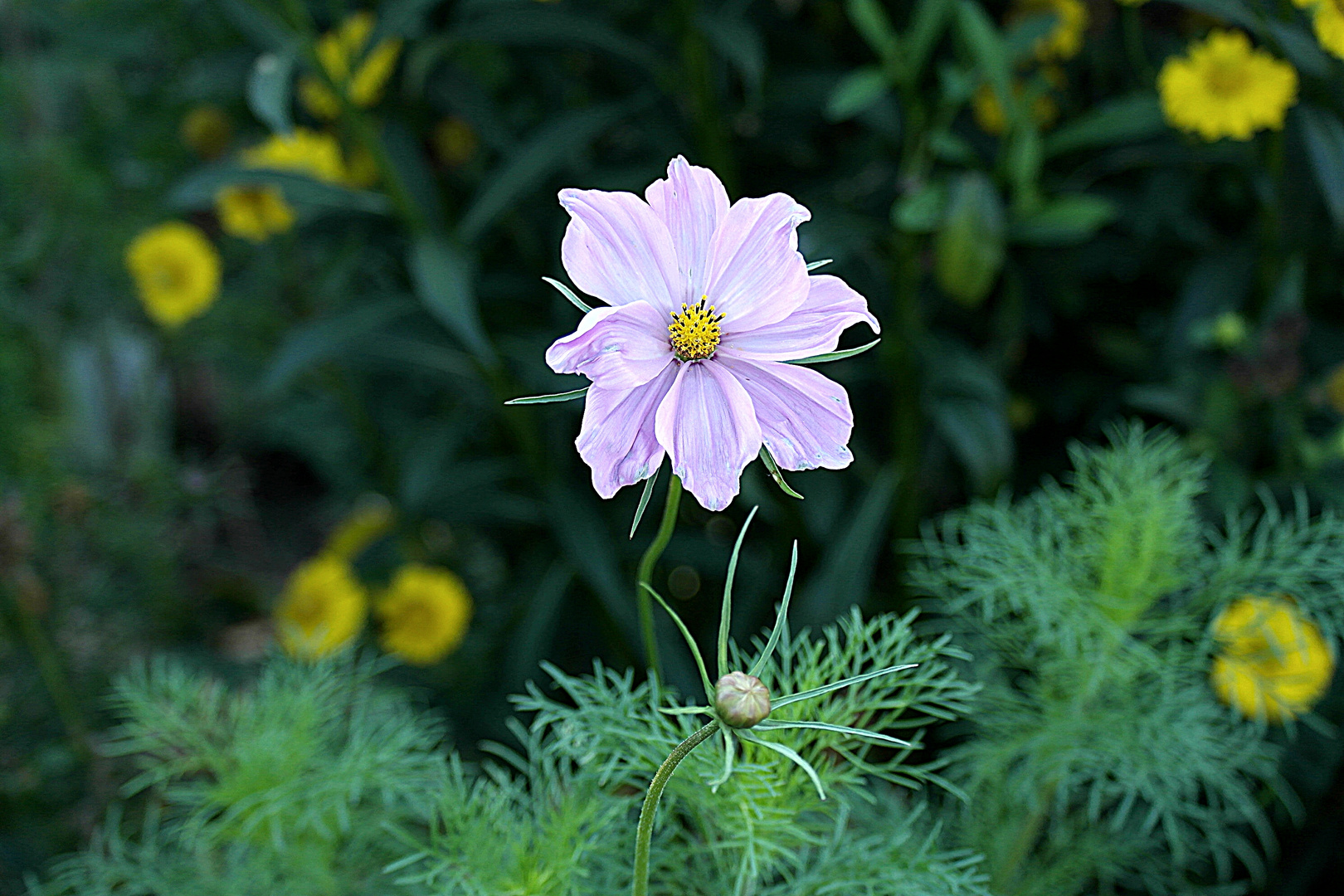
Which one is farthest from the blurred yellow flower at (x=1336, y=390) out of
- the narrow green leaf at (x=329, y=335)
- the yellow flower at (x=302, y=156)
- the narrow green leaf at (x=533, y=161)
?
the yellow flower at (x=302, y=156)

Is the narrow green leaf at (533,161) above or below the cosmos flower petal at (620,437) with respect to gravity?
above

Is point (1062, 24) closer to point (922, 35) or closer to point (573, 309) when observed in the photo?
point (922, 35)

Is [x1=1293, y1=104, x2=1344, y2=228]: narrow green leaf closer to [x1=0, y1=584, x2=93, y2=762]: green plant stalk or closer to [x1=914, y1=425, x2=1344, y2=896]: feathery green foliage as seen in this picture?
[x1=914, y1=425, x2=1344, y2=896]: feathery green foliage

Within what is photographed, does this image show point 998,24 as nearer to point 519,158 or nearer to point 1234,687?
point 519,158

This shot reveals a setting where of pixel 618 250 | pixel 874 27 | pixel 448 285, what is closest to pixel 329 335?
pixel 448 285

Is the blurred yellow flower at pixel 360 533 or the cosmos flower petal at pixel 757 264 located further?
the blurred yellow flower at pixel 360 533

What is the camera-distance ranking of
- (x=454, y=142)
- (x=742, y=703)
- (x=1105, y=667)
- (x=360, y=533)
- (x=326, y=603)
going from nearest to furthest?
(x=742, y=703) → (x=1105, y=667) → (x=454, y=142) → (x=326, y=603) → (x=360, y=533)

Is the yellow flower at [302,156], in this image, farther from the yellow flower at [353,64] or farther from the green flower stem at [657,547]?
the green flower stem at [657,547]
